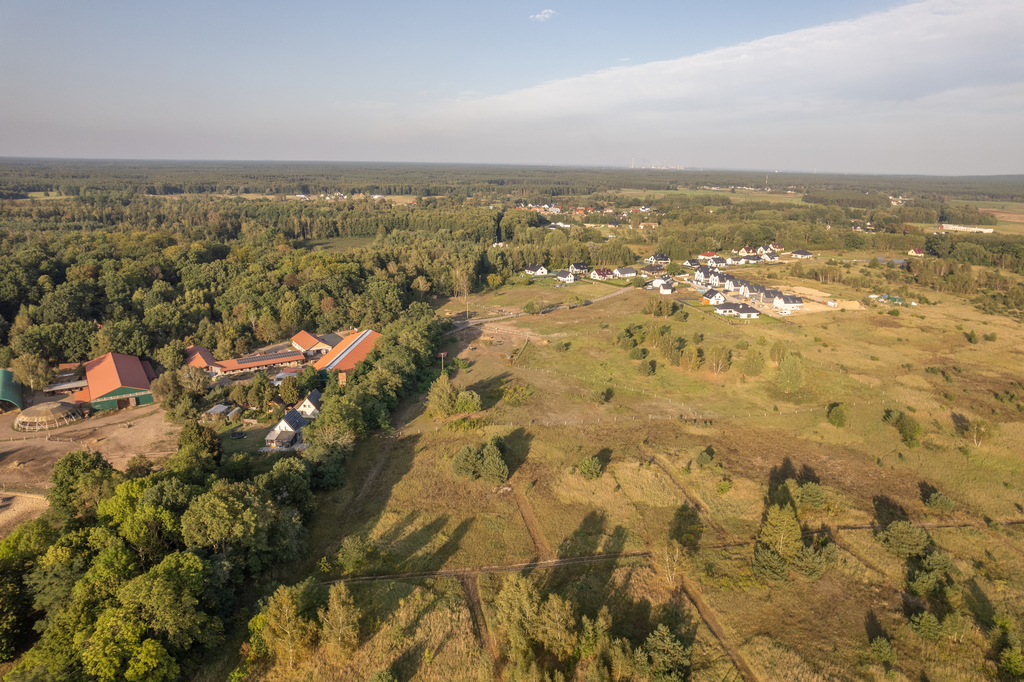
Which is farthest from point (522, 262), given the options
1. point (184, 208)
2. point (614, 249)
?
point (184, 208)

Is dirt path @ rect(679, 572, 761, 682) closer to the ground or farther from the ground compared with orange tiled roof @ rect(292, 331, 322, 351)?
closer to the ground

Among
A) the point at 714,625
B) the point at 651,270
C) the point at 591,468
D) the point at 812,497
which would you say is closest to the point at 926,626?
the point at 812,497

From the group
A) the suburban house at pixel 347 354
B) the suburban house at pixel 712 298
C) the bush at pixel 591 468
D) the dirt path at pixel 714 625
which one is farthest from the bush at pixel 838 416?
the suburban house at pixel 347 354

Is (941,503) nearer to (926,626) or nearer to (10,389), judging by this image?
(926,626)

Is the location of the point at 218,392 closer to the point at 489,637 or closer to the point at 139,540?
the point at 139,540

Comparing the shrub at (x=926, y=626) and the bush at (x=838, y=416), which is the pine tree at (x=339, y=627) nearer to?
the shrub at (x=926, y=626)

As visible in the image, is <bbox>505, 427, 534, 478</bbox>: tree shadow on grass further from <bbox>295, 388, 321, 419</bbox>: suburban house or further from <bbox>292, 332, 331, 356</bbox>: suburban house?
<bbox>292, 332, 331, 356</bbox>: suburban house

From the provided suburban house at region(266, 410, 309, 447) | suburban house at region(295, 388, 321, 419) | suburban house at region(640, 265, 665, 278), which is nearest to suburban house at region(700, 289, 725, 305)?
suburban house at region(640, 265, 665, 278)
